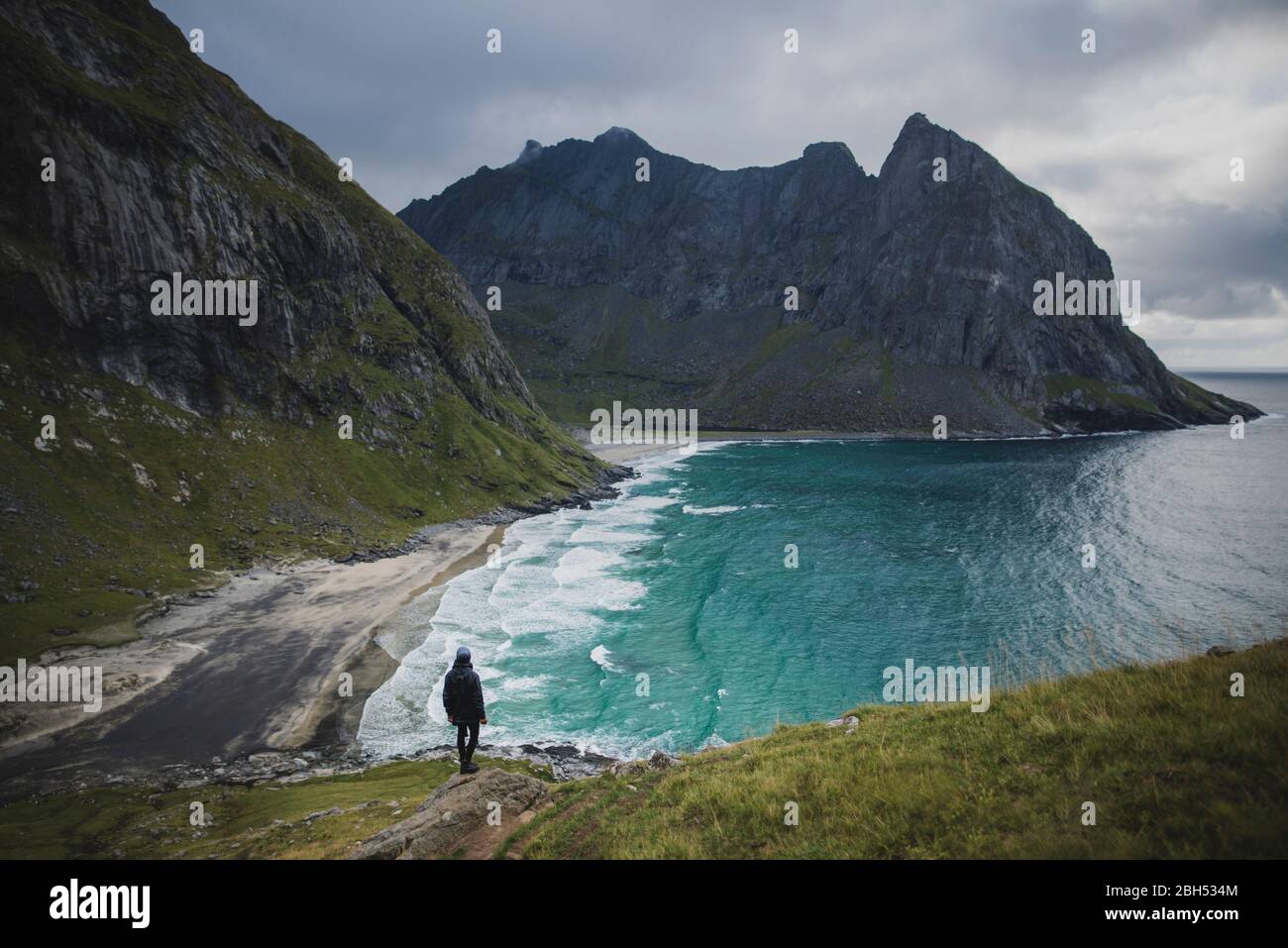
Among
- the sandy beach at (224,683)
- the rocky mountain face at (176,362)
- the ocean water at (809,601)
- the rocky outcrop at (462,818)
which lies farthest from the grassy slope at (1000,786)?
the rocky mountain face at (176,362)

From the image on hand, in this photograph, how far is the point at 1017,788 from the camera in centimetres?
950

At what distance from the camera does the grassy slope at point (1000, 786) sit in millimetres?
7734

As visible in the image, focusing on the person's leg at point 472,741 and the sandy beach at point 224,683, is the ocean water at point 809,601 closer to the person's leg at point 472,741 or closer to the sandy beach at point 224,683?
the sandy beach at point 224,683

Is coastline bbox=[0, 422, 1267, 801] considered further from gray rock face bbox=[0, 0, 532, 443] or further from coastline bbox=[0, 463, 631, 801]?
gray rock face bbox=[0, 0, 532, 443]

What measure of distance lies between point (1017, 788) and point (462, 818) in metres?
11.2

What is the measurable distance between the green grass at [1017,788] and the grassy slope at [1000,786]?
3cm

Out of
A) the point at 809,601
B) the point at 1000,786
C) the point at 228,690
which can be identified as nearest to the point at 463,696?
the point at 1000,786

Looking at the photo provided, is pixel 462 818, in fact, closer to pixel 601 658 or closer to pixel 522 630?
pixel 601 658

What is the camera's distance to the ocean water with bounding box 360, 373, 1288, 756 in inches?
1487

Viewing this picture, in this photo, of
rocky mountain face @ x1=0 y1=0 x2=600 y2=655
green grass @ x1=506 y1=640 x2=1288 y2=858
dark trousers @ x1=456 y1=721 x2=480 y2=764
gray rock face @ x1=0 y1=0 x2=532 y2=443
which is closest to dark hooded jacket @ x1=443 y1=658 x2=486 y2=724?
dark trousers @ x1=456 y1=721 x2=480 y2=764

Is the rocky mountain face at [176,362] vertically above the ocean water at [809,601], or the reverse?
the rocky mountain face at [176,362]

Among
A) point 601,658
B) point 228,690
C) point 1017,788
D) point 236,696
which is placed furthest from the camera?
point 601,658

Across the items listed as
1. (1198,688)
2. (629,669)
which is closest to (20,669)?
(629,669)

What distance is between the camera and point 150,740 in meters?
31.1
